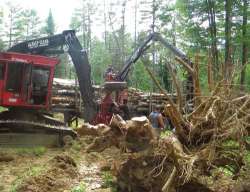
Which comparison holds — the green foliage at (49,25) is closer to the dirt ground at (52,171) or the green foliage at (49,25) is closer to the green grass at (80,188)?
the dirt ground at (52,171)

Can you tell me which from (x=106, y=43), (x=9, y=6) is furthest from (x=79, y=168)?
(x=9, y=6)

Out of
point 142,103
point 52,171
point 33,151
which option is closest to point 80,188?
point 52,171

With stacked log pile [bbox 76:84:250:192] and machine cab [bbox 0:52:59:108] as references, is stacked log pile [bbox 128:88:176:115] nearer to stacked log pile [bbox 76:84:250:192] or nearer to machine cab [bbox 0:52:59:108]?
machine cab [bbox 0:52:59:108]

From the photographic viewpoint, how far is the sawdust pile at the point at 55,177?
720 centimetres

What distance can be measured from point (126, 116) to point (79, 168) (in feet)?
21.3

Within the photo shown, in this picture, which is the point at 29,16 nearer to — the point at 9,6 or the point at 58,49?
the point at 9,6

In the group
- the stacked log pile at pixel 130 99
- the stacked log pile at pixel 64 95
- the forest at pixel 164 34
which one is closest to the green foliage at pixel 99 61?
the forest at pixel 164 34

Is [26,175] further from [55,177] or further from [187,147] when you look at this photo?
[187,147]

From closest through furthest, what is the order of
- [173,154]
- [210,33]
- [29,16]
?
[173,154], [210,33], [29,16]

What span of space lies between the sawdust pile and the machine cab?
350 centimetres

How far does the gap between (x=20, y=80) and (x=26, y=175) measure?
190 inches

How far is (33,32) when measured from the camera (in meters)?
60.7

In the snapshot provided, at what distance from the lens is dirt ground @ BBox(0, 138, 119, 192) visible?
7488 mm

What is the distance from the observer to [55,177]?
26.5ft
